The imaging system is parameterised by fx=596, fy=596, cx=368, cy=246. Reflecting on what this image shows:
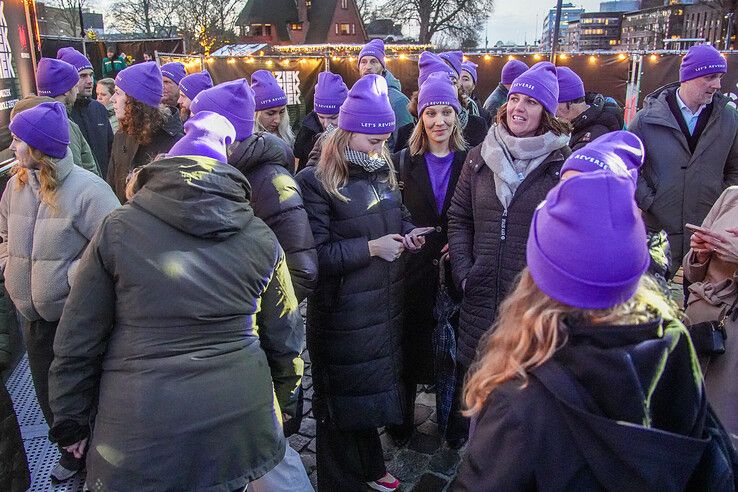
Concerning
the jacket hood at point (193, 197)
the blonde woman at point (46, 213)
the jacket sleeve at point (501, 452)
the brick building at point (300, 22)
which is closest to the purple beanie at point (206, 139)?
the jacket hood at point (193, 197)

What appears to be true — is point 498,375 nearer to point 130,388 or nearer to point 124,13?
point 130,388

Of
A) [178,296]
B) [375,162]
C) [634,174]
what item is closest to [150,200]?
[178,296]

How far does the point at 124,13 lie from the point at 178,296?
5645cm

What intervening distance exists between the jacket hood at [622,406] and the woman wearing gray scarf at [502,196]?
1528mm

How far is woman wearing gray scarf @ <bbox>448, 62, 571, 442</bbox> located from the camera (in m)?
3.01

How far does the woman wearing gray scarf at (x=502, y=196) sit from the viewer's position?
3006mm

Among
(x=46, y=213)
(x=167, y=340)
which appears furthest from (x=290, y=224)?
(x=46, y=213)

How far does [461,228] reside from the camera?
11.1 ft

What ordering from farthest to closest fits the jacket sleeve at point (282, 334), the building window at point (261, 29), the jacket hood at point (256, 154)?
the building window at point (261, 29)
the jacket hood at point (256, 154)
the jacket sleeve at point (282, 334)

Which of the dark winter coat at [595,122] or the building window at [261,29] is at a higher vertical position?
the building window at [261,29]

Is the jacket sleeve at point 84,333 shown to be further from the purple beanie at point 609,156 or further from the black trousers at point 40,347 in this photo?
the purple beanie at point 609,156

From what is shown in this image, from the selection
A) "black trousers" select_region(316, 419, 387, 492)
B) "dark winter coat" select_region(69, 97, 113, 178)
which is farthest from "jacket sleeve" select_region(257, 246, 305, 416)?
"dark winter coat" select_region(69, 97, 113, 178)

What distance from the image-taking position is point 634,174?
2.59 meters

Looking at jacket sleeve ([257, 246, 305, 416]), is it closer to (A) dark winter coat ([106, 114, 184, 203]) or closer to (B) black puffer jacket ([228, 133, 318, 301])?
(B) black puffer jacket ([228, 133, 318, 301])
